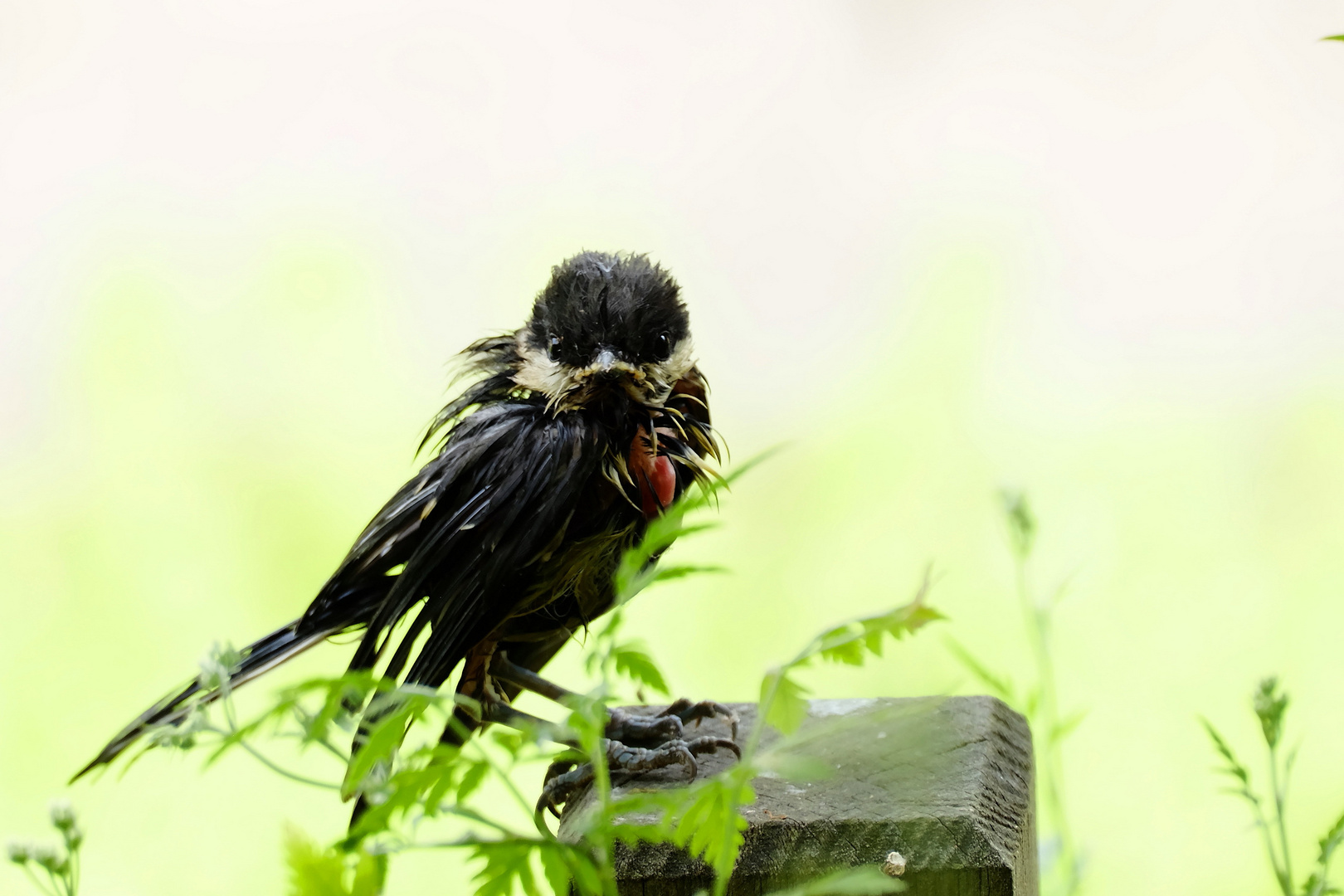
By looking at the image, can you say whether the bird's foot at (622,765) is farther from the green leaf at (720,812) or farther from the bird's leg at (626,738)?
the green leaf at (720,812)

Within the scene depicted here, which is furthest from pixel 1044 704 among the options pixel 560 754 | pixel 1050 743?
pixel 560 754

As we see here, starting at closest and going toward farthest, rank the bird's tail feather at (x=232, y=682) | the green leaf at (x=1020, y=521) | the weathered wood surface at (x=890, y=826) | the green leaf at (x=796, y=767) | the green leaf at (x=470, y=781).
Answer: the green leaf at (x=796, y=767), the green leaf at (x=470, y=781), the weathered wood surface at (x=890, y=826), the bird's tail feather at (x=232, y=682), the green leaf at (x=1020, y=521)

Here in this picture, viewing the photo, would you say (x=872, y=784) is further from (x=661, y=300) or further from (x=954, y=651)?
(x=661, y=300)

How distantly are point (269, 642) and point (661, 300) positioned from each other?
1.44 feet

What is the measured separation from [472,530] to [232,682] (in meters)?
0.23

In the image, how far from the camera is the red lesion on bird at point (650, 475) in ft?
3.05

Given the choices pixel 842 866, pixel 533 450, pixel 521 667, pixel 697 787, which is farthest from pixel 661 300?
pixel 697 787

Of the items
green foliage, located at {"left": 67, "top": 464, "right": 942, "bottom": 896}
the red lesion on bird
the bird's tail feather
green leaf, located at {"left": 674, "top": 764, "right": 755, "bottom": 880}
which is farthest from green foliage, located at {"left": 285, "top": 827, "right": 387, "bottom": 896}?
the red lesion on bird

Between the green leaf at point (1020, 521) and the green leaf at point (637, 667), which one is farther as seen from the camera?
the green leaf at point (1020, 521)

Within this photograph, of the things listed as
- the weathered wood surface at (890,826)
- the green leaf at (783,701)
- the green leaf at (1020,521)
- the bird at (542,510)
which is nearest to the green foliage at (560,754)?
the green leaf at (783,701)

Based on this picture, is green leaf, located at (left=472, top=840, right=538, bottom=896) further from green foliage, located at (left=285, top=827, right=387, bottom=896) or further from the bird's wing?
the bird's wing

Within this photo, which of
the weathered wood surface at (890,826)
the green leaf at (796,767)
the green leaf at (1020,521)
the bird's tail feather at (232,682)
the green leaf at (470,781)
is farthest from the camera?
the green leaf at (1020,521)

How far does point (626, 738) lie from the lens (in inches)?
40.4

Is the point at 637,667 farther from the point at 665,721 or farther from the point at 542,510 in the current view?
the point at 665,721
